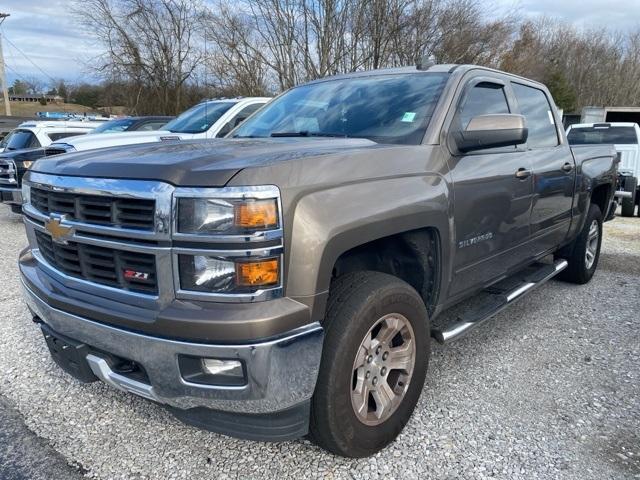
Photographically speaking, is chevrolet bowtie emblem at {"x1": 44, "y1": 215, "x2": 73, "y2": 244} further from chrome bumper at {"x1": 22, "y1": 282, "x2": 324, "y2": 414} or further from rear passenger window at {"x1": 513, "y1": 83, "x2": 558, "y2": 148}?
rear passenger window at {"x1": 513, "y1": 83, "x2": 558, "y2": 148}

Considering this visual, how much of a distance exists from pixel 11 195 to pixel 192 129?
3409 mm

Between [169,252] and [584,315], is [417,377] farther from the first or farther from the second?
[584,315]

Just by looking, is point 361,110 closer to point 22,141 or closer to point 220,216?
point 220,216

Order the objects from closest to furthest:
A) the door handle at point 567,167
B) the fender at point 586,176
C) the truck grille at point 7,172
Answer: the door handle at point 567,167 < the fender at point 586,176 < the truck grille at point 7,172

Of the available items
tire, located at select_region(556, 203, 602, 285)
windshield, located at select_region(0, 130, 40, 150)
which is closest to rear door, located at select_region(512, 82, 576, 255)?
tire, located at select_region(556, 203, 602, 285)

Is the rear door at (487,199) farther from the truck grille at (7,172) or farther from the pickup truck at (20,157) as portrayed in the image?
the truck grille at (7,172)

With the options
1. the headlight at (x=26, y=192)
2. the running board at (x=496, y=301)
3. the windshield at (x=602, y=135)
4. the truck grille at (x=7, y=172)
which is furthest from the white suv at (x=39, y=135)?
the windshield at (x=602, y=135)

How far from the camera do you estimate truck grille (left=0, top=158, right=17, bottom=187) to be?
8867 mm

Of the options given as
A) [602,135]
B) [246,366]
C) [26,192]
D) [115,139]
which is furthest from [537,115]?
[602,135]

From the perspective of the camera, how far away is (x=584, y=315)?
4492mm

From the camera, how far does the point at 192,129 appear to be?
328 inches

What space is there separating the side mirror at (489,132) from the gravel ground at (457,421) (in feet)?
4.88

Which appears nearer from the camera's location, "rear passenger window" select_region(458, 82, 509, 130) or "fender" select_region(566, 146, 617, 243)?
"rear passenger window" select_region(458, 82, 509, 130)

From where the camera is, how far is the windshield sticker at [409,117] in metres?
3.00
